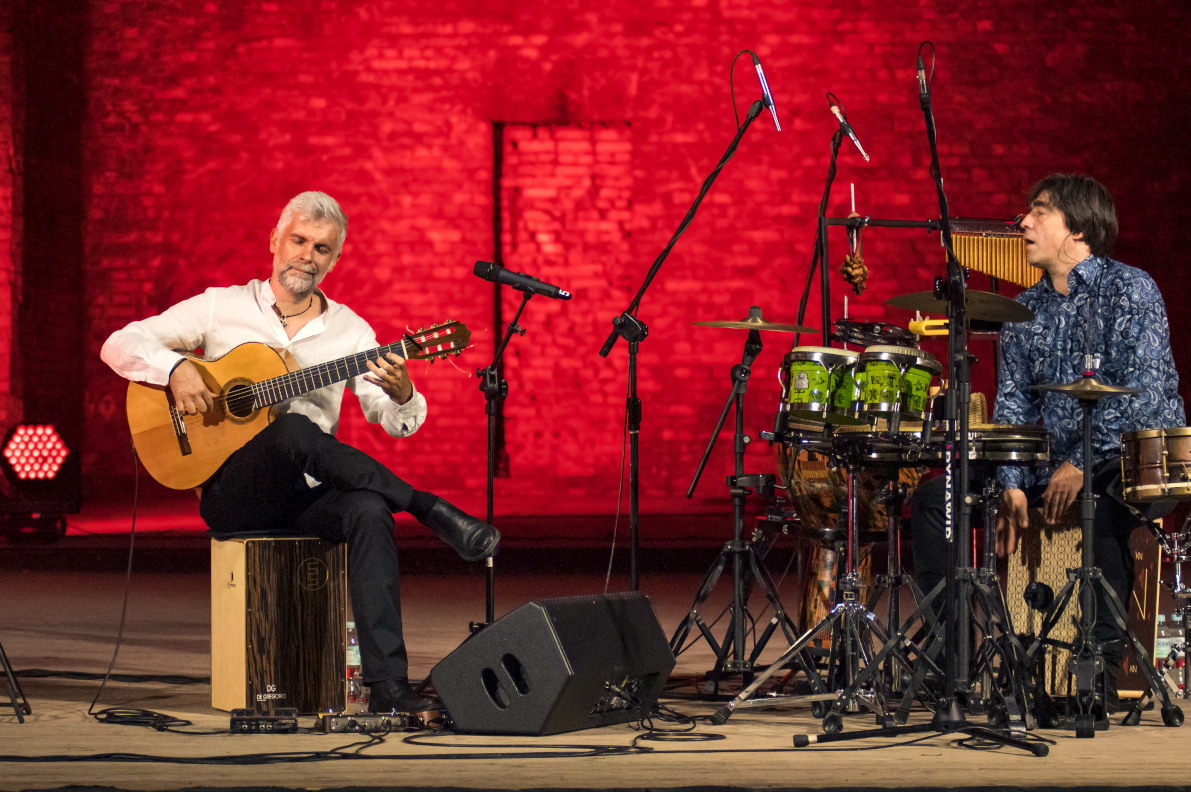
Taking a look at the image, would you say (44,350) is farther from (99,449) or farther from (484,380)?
(484,380)

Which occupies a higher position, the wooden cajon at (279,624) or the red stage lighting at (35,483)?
the red stage lighting at (35,483)

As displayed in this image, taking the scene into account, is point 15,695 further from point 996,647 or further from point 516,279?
point 996,647

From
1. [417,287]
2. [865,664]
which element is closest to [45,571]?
[417,287]

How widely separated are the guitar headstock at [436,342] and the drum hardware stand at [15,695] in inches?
51.7

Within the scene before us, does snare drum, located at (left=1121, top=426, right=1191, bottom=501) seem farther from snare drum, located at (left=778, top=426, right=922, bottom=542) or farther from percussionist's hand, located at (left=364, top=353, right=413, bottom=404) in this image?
percussionist's hand, located at (left=364, top=353, right=413, bottom=404)

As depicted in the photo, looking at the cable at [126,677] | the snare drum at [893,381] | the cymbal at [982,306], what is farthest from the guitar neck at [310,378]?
the cymbal at [982,306]

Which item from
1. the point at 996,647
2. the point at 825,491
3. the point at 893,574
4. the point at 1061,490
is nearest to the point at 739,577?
the point at 825,491

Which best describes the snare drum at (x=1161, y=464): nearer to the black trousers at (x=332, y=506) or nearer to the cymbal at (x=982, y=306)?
the cymbal at (x=982, y=306)

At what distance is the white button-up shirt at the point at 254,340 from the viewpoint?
3.73m

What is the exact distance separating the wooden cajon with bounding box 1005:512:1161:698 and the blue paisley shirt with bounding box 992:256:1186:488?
18 cm

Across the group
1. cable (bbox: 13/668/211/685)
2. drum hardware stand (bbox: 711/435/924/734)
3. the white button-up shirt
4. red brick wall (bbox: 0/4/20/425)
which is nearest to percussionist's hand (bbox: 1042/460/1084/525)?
drum hardware stand (bbox: 711/435/924/734)

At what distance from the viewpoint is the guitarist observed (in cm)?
347

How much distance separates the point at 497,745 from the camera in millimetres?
3174

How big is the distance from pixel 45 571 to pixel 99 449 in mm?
2198
